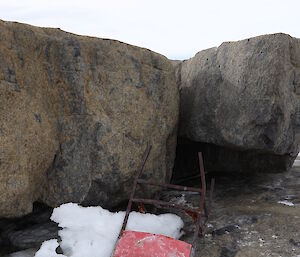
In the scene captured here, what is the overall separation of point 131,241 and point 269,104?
2.46 m

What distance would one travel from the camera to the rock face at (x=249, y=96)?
4.44 metres

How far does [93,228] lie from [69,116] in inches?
52.0

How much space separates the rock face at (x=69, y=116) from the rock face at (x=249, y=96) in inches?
38.8

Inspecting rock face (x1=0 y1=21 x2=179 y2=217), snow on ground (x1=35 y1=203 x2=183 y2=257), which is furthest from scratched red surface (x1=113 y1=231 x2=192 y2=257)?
rock face (x1=0 y1=21 x2=179 y2=217)

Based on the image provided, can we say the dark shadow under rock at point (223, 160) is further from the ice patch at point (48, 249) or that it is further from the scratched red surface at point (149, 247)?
the ice patch at point (48, 249)

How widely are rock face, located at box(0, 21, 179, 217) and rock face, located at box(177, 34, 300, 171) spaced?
3.24 feet

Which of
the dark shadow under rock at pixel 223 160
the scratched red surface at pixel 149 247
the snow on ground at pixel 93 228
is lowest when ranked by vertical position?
the snow on ground at pixel 93 228

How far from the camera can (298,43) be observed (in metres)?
4.73

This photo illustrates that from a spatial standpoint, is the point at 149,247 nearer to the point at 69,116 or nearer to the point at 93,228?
the point at 93,228

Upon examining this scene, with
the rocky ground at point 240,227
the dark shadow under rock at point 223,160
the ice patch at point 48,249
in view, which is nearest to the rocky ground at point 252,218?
the rocky ground at point 240,227

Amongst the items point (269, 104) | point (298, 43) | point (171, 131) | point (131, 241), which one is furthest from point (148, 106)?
point (298, 43)

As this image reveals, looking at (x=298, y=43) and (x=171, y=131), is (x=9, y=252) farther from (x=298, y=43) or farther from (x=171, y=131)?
(x=298, y=43)

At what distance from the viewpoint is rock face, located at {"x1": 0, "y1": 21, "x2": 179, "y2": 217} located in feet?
12.0

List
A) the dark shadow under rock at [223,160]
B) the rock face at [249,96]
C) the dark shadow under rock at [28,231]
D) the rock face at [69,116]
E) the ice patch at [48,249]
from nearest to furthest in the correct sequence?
the ice patch at [48,249] → the rock face at [69,116] → the dark shadow under rock at [28,231] → the rock face at [249,96] → the dark shadow under rock at [223,160]
